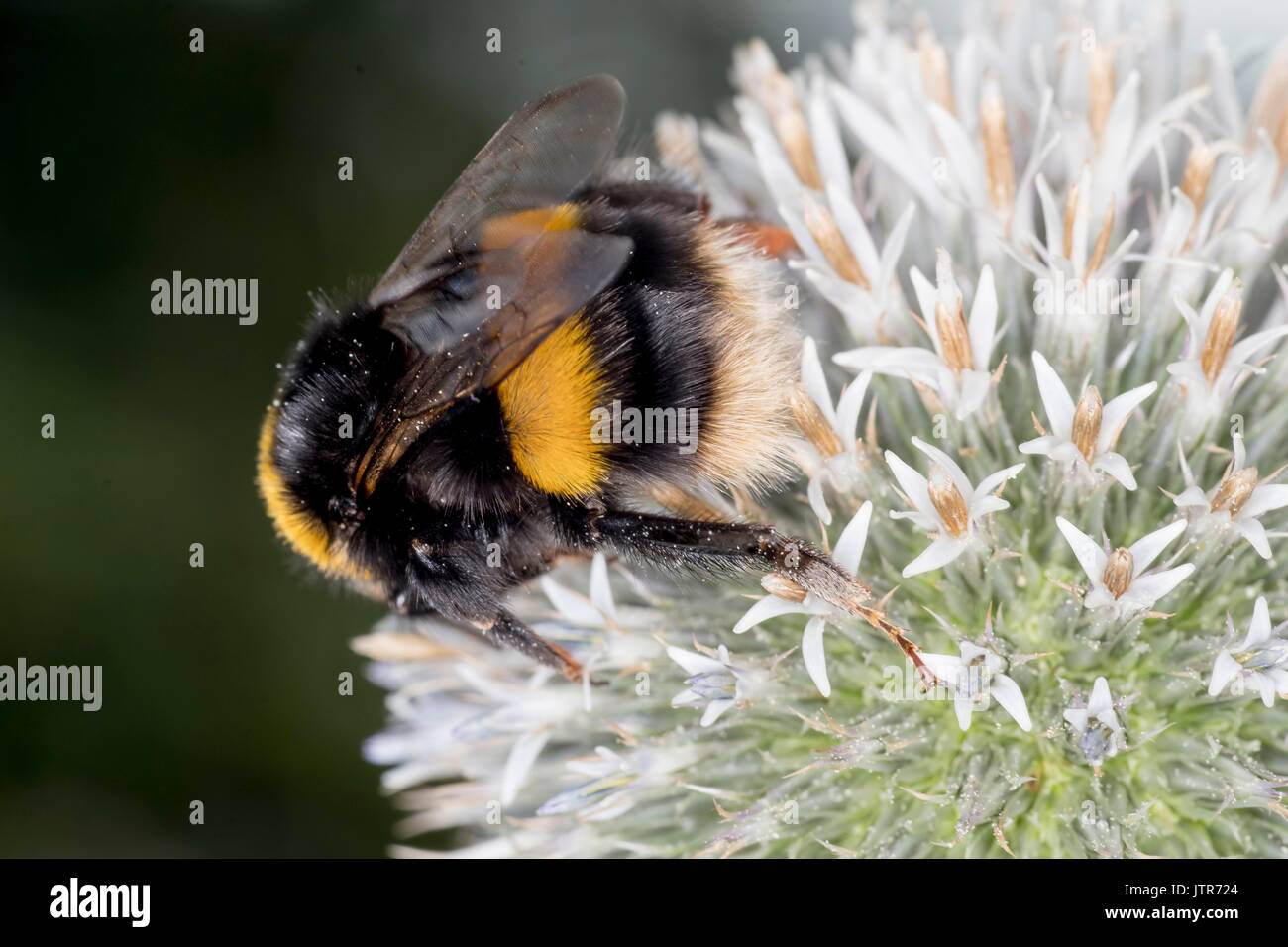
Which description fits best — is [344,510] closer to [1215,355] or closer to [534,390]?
[534,390]

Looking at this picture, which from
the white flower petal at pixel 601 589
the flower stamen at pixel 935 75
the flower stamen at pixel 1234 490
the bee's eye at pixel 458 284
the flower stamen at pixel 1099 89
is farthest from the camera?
the flower stamen at pixel 935 75

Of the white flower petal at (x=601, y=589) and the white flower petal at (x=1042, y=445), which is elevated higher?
the white flower petal at (x=1042, y=445)

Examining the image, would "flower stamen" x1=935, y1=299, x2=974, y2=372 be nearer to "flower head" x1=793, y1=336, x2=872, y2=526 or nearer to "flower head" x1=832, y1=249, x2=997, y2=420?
"flower head" x1=832, y1=249, x2=997, y2=420

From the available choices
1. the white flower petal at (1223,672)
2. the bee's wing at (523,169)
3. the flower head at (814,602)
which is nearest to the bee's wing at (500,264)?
the bee's wing at (523,169)

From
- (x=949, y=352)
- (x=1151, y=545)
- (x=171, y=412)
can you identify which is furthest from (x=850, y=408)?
(x=171, y=412)

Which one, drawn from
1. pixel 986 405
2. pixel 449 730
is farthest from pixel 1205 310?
pixel 449 730

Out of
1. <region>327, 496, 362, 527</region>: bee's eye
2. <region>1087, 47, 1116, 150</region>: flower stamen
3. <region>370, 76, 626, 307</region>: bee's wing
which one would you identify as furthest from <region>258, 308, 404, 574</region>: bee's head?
<region>1087, 47, 1116, 150</region>: flower stamen

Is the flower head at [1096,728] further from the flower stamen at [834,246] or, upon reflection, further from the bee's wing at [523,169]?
the bee's wing at [523,169]
